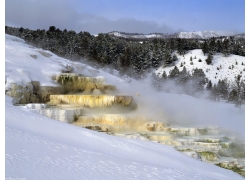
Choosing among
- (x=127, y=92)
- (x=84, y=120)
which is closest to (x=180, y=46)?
(x=127, y=92)

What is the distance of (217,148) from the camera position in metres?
8.62

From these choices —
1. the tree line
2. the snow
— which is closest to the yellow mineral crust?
the snow

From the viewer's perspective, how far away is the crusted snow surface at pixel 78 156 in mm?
3738

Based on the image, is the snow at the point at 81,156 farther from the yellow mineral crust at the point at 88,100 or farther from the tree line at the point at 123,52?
the tree line at the point at 123,52

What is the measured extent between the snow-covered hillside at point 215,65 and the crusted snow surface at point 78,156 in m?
21.6

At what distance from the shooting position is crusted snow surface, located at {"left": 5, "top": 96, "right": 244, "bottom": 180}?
3.74 meters

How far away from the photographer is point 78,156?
4.48m

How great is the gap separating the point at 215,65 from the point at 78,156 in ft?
86.0

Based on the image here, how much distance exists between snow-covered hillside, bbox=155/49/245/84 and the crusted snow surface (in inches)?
852

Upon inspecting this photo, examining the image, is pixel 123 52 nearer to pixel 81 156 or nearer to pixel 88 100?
pixel 88 100

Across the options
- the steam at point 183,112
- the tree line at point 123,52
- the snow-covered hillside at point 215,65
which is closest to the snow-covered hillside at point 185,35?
the tree line at point 123,52

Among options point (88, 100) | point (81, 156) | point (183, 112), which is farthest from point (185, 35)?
point (81, 156)
